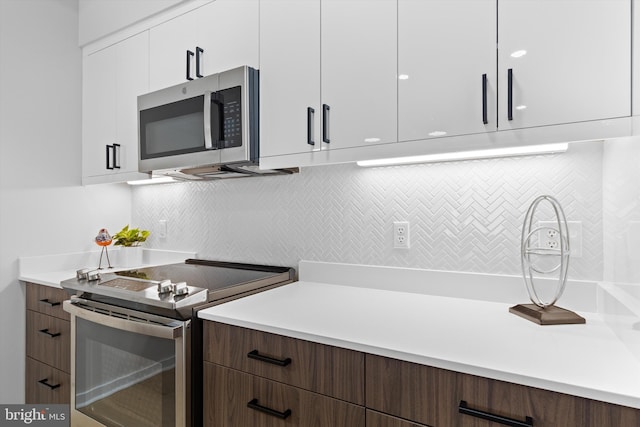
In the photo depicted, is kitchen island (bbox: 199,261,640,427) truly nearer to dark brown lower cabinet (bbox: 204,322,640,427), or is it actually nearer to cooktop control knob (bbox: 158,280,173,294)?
dark brown lower cabinet (bbox: 204,322,640,427)

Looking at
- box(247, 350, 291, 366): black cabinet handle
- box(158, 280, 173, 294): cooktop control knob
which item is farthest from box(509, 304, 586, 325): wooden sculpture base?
box(158, 280, 173, 294): cooktop control knob

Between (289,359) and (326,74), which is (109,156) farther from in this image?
(289,359)

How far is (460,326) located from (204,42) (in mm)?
1675

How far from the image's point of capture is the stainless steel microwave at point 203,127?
1.58 meters

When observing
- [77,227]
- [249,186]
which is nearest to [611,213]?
[249,186]

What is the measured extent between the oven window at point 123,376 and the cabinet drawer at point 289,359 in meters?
0.20

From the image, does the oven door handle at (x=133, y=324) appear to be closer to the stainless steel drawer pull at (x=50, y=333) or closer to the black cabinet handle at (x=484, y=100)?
the stainless steel drawer pull at (x=50, y=333)

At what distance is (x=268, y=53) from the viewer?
1585mm

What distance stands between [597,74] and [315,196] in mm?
1198

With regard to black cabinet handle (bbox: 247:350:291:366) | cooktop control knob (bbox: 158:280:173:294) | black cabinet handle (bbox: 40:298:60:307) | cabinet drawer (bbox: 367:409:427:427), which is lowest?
cabinet drawer (bbox: 367:409:427:427)

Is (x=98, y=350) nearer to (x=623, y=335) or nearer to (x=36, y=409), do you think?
(x=36, y=409)

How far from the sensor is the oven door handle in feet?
4.25

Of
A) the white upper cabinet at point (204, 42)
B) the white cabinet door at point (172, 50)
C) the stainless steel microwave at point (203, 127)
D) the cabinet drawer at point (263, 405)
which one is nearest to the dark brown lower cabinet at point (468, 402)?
the cabinet drawer at point (263, 405)

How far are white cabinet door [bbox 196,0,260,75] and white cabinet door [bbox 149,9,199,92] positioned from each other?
3.0 inches
